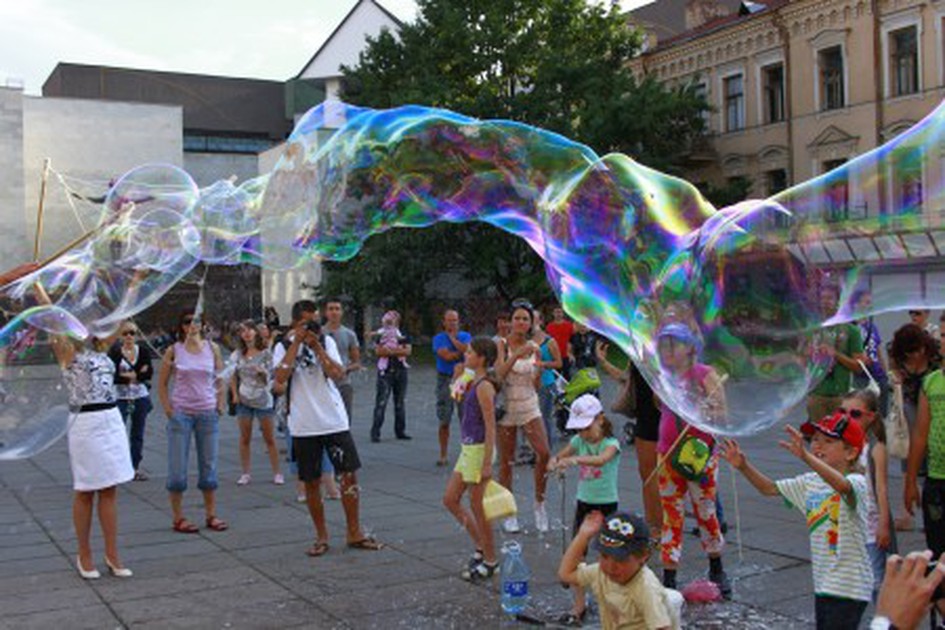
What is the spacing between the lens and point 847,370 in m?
7.47

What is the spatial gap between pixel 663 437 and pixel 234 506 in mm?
4338

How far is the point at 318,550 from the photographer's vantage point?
673 centimetres

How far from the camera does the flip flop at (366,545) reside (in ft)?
22.5

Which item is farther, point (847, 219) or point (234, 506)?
point (234, 506)

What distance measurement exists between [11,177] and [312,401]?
34380 millimetres

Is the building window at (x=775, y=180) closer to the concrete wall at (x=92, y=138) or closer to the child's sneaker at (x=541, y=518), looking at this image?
the concrete wall at (x=92, y=138)

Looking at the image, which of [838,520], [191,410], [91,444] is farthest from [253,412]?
[838,520]

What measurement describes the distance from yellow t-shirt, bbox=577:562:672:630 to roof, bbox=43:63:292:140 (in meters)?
51.3

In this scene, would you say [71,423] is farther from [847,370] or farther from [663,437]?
[847,370]

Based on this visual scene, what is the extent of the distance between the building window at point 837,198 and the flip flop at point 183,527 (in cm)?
527

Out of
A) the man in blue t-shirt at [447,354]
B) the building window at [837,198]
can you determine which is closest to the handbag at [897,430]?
the building window at [837,198]

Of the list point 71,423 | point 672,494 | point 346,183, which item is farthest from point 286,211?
point 672,494

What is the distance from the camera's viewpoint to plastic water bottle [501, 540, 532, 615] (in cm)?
522

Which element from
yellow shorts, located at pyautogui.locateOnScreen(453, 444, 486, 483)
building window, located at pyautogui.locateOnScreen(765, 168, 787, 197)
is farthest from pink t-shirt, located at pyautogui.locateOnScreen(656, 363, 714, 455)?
building window, located at pyautogui.locateOnScreen(765, 168, 787, 197)
